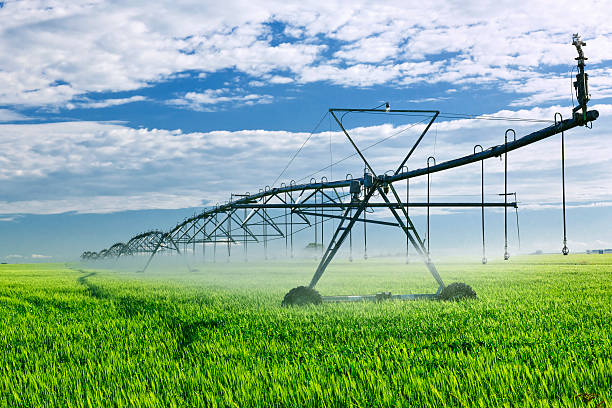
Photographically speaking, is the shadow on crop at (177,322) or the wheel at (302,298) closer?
the shadow on crop at (177,322)

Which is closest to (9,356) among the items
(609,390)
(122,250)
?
(609,390)

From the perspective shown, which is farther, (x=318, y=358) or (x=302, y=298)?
(x=302, y=298)

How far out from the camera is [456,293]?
18.5 meters

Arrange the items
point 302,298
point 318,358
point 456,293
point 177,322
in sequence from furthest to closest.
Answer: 1. point 456,293
2. point 302,298
3. point 177,322
4. point 318,358

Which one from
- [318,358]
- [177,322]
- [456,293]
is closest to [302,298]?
[177,322]

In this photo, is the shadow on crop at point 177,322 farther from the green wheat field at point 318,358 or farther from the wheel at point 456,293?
the wheel at point 456,293

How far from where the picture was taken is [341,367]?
323 inches

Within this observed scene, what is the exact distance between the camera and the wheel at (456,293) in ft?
60.2

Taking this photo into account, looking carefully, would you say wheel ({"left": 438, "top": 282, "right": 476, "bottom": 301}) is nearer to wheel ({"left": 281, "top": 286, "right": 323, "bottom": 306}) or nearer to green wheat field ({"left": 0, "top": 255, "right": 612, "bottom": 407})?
green wheat field ({"left": 0, "top": 255, "right": 612, "bottom": 407})

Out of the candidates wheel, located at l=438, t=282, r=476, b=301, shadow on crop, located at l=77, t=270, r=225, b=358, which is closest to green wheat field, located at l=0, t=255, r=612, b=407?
shadow on crop, located at l=77, t=270, r=225, b=358

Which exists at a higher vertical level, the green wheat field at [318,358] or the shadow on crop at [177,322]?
the green wheat field at [318,358]

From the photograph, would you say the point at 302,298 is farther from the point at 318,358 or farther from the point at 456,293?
the point at 318,358

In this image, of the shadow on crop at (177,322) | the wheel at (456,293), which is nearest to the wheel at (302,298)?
the shadow on crop at (177,322)

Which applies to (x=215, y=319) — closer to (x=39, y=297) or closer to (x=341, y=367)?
(x=341, y=367)
